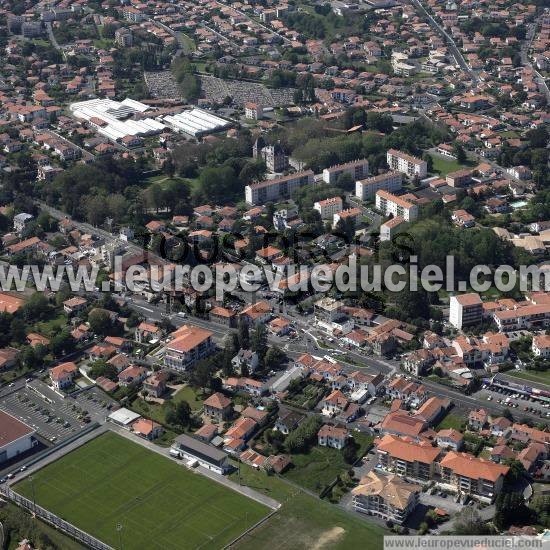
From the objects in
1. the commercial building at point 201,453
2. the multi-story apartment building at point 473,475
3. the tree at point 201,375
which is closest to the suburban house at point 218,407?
the tree at point 201,375

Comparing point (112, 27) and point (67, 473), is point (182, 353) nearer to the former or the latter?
point (67, 473)

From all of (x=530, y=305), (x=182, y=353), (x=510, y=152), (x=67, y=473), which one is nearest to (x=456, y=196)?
(x=510, y=152)

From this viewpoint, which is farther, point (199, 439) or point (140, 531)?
point (199, 439)

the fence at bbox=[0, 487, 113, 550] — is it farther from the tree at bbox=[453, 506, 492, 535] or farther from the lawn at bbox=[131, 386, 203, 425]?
the tree at bbox=[453, 506, 492, 535]

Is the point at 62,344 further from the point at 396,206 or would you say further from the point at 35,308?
the point at 396,206

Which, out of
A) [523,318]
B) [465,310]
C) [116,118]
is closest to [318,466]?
[465,310]

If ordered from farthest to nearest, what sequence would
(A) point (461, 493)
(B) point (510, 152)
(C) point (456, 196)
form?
(B) point (510, 152) < (C) point (456, 196) < (A) point (461, 493)
